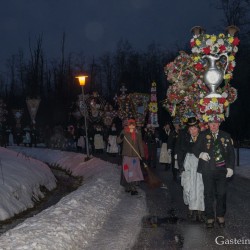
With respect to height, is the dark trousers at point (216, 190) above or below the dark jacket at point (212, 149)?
below

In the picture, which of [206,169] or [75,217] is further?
[75,217]

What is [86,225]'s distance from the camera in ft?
28.7

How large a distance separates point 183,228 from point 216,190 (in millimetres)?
866

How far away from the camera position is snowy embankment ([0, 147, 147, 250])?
7.36m

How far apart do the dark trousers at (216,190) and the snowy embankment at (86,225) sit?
49.7 inches

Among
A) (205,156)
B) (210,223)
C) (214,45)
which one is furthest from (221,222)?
(214,45)

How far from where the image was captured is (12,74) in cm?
9588

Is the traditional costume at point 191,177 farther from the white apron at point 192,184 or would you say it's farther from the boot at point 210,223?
the boot at point 210,223

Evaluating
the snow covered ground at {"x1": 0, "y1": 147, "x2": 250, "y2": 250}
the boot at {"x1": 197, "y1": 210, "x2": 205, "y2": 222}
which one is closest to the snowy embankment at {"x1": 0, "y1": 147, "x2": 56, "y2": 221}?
the snow covered ground at {"x1": 0, "y1": 147, "x2": 250, "y2": 250}

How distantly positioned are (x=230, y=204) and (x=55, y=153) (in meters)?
23.8

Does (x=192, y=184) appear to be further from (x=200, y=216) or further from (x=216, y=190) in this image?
(x=216, y=190)

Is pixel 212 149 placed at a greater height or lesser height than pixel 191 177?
greater

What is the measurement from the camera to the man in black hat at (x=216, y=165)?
8766mm

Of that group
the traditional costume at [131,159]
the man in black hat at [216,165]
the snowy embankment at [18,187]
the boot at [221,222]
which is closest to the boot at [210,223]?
the man in black hat at [216,165]
